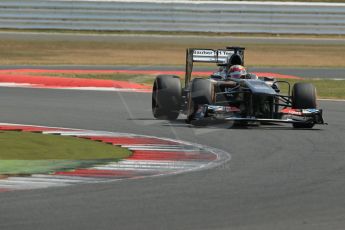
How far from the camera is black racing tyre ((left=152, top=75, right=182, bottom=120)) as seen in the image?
661 inches

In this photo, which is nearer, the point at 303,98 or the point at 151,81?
the point at 303,98

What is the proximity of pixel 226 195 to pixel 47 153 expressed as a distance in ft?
12.3

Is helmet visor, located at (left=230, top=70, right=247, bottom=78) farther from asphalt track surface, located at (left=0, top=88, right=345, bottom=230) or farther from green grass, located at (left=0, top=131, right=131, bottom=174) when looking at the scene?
green grass, located at (left=0, top=131, right=131, bottom=174)

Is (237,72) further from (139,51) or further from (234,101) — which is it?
(139,51)

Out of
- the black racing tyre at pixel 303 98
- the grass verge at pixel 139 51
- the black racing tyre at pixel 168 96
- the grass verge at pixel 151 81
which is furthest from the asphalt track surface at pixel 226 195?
the grass verge at pixel 139 51

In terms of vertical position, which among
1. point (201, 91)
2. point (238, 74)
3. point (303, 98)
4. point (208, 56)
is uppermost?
point (208, 56)

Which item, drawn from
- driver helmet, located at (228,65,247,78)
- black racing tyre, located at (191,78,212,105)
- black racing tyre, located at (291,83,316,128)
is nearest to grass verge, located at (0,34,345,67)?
driver helmet, located at (228,65,247,78)

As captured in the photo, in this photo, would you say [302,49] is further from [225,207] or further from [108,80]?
[225,207]

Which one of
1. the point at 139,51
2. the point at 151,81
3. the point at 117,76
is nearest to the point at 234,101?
the point at 151,81

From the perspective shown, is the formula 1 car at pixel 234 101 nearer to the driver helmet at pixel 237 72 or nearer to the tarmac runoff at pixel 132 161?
the driver helmet at pixel 237 72

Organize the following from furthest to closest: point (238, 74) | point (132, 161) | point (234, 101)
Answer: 1. point (238, 74)
2. point (234, 101)
3. point (132, 161)

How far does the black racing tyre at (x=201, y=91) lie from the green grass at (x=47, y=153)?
2.66m

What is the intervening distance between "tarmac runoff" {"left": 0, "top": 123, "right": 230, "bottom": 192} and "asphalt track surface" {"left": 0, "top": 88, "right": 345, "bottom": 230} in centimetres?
27

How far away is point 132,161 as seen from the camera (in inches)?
464
